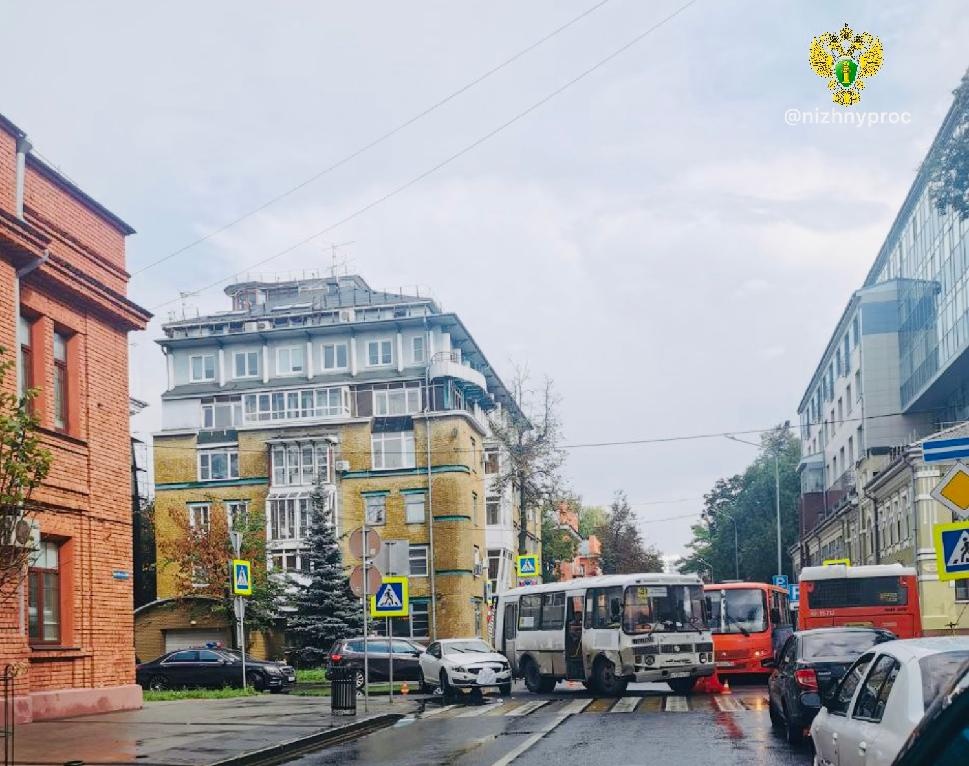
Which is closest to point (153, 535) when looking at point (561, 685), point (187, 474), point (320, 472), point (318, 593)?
point (187, 474)

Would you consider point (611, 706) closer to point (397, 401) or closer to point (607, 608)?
point (607, 608)

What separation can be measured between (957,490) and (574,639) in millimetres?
19404

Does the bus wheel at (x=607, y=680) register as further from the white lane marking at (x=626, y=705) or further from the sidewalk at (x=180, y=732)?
the sidewalk at (x=180, y=732)

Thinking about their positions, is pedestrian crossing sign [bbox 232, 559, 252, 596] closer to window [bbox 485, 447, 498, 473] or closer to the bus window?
the bus window

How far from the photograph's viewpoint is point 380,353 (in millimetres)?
74938

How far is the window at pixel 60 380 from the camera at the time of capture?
24.2 meters

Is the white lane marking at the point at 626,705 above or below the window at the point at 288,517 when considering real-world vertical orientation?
below

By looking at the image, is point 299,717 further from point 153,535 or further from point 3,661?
point 153,535

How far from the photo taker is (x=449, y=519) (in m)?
71.4

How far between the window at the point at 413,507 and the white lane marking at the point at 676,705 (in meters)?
44.8

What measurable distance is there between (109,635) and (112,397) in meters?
4.47

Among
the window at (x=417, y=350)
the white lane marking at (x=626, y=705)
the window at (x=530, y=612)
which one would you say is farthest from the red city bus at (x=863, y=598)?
the window at (x=417, y=350)

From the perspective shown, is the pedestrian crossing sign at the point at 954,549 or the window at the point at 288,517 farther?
the window at the point at 288,517

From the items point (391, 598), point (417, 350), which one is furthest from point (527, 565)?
point (417, 350)
